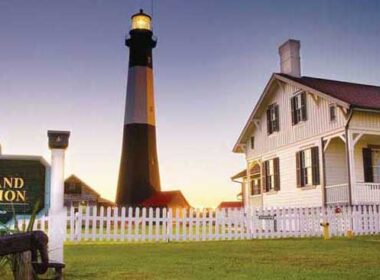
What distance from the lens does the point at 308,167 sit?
22000 mm

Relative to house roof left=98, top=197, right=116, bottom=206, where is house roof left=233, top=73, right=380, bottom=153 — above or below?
above

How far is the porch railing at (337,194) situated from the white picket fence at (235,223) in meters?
0.42

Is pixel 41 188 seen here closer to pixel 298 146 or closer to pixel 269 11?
pixel 269 11

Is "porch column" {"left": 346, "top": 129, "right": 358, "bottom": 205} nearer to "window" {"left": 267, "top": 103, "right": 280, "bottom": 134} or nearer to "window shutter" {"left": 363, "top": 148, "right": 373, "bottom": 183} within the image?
"window shutter" {"left": 363, "top": 148, "right": 373, "bottom": 183}

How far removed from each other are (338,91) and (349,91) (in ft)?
2.65

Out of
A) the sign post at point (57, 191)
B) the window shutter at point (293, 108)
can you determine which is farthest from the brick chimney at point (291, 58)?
Answer: the sign post at point (57, 191)

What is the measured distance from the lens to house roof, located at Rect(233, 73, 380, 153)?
64.0ft

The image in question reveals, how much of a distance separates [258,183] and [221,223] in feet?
38.2

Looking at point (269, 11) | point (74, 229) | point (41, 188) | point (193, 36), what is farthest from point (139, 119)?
point (41, 188)

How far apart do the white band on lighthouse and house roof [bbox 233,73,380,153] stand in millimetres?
12329

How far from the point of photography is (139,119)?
36781mm

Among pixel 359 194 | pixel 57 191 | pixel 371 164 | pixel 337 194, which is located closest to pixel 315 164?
pixel 337 194

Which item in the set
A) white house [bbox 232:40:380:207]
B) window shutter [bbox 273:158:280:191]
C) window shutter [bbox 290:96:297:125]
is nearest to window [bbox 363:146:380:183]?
white house [bbox 232:40:380:207]

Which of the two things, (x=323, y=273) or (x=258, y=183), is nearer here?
(x=323, y=273)
